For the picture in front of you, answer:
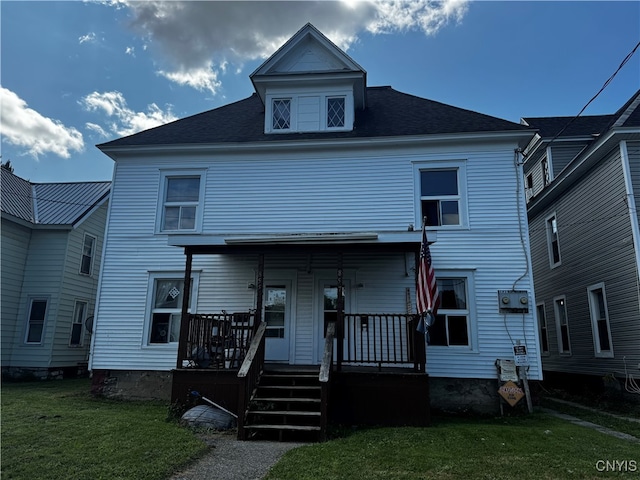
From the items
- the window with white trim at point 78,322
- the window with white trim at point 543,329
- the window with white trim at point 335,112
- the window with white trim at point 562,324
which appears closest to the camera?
the window with white trim at point 335,112

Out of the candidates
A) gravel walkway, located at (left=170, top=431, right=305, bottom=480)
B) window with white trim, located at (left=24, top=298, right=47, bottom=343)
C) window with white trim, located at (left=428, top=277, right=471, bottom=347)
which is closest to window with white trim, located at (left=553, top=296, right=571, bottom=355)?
window with white trim, located at (left=428, top=277, right=471, bottom=347)

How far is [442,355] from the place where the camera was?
30.5 feet

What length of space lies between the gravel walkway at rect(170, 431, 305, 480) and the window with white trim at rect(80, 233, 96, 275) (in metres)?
11.3

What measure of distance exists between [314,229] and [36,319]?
10416 millimetres

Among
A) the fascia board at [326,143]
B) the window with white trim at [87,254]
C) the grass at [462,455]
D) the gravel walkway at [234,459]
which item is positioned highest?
the fascia board at [326,143]

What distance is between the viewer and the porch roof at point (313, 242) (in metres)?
8.09

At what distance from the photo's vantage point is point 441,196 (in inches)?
397

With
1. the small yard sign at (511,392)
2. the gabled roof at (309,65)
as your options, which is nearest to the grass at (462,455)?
the small yard sign at (511,392)

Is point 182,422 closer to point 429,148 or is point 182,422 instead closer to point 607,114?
point 429,148

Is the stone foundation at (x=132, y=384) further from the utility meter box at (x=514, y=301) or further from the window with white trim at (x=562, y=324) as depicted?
the window with white trim at (x=562, y=324)

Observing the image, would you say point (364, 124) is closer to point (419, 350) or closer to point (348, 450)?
point (419, 350)

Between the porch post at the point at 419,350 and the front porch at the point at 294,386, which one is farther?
the porch post at the point at 419,350

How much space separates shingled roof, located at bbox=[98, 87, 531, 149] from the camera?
10.4 m

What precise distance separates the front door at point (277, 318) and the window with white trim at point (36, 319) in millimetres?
8767
